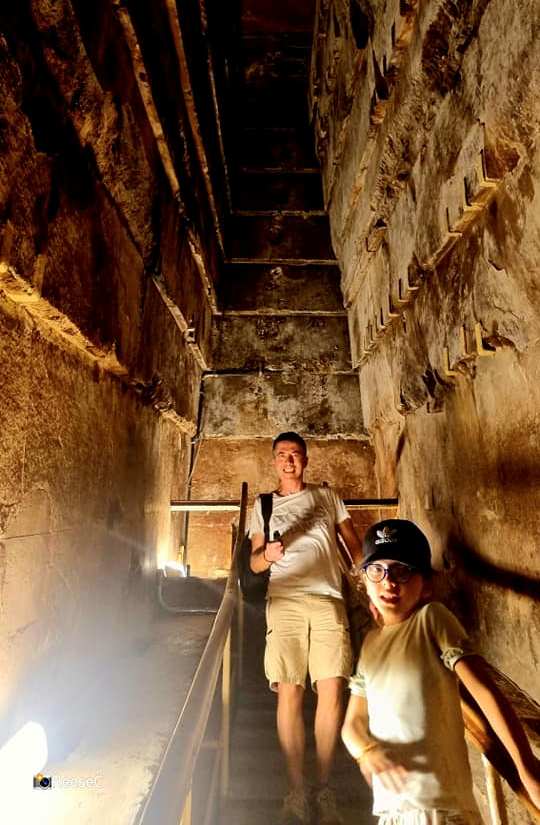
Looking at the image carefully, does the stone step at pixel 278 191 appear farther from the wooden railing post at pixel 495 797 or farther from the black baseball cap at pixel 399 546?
the wooden railing post at pixel 495 797

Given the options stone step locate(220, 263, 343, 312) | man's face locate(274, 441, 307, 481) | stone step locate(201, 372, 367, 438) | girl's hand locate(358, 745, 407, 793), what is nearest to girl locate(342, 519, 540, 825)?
girl's hand locate(358, 745, 407, 793)

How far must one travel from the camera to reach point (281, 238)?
17.7 ft

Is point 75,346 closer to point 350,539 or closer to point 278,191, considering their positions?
point 350,539

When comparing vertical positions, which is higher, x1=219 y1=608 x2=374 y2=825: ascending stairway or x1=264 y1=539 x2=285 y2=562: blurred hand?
x1=264 y1=539 x2=285 y2=562: blurred hand

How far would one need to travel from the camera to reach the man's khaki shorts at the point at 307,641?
2.28m

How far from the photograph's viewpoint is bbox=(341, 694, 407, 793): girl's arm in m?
1.17

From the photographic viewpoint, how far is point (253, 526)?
2703 mm

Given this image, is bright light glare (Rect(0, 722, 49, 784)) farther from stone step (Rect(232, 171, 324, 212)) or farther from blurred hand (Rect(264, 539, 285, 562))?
stone step (Rect(232, 171, 324, 212))

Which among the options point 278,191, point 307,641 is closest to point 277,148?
point 278,191

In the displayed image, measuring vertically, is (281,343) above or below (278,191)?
below

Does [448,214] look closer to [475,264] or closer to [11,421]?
[475,264]

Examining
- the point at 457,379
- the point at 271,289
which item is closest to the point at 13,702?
the point at 457,379

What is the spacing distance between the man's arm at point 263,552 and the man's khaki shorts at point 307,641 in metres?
0.22

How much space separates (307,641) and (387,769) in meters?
1.21
